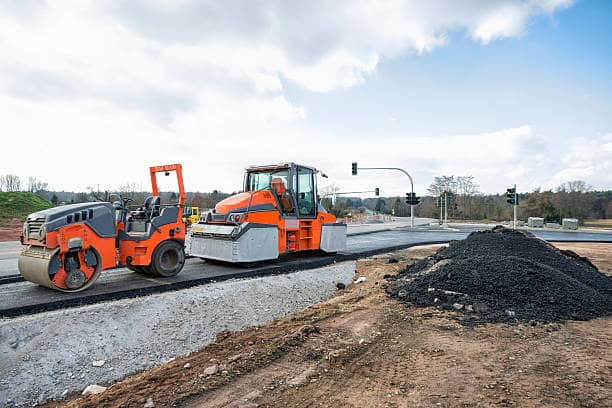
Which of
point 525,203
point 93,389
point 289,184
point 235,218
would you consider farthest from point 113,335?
point 525,203

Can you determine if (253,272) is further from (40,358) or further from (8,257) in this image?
(8,257)

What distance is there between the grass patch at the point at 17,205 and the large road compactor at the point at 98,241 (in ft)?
93.6

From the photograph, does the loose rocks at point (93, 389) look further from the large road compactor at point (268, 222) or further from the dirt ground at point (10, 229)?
the dirt ground at point (10, 229)

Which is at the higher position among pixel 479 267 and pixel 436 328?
pixel 479 267

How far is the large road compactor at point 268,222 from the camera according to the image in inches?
389

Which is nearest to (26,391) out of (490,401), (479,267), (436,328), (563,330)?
(490,401)

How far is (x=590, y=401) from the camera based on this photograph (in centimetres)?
373

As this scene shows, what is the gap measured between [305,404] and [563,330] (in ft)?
14.6

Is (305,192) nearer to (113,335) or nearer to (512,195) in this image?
(113,335)

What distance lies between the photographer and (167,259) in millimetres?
8430

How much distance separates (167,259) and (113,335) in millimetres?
3012

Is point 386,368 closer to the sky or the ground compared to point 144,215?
closer to the ground

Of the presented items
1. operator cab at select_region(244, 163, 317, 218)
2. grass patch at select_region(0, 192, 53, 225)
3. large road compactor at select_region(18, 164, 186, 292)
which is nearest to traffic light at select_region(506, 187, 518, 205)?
operator cab at select_region(244, 163, 317, 218)

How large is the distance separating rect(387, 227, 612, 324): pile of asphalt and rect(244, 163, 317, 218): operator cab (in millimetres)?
3564
